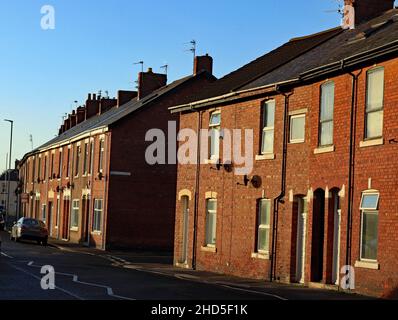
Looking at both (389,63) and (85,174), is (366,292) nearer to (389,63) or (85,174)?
(389,63)

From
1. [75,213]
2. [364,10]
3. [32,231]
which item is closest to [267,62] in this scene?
[364,10]

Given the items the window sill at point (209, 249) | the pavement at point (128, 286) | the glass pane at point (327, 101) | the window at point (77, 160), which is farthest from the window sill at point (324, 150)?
the window at point (77, 160)

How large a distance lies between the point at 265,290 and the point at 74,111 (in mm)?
52553

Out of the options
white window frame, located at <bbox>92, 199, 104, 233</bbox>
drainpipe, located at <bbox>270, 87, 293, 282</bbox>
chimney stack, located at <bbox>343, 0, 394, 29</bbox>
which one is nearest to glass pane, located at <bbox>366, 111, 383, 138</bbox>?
drainpipe, located at <bbox>270, 87, 293, 282</bbox>

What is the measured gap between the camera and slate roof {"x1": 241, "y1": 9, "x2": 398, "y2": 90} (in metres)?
22.6

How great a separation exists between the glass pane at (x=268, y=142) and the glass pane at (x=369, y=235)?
6082mm

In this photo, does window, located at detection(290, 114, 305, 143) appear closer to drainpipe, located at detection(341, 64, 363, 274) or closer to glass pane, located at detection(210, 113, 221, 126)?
drainpipe, located at detection(341, 64, 363, 274)

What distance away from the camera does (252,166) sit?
27.4m

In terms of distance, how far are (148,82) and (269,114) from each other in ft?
85.7

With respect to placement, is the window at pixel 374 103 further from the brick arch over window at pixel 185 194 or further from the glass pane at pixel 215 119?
the brick arch over window at pixel 185 194

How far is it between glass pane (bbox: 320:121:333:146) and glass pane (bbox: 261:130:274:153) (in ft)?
10.3

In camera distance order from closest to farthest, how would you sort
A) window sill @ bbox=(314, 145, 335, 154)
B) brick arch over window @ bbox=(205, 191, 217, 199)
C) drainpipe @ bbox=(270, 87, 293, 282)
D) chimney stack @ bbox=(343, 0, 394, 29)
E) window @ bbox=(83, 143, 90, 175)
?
window sill @ bbox=(314, 145, 335, 154) < drainpipe @ bbox=(270, 87, 293, 282) < chimney stack @ bbox=(343, 0, 394, 29) < brick arch over window @ bbox=(205, 191, 217, 199) < window @ bbox=(83, 143, 90, 175)

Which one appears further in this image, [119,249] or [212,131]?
[119,249]
